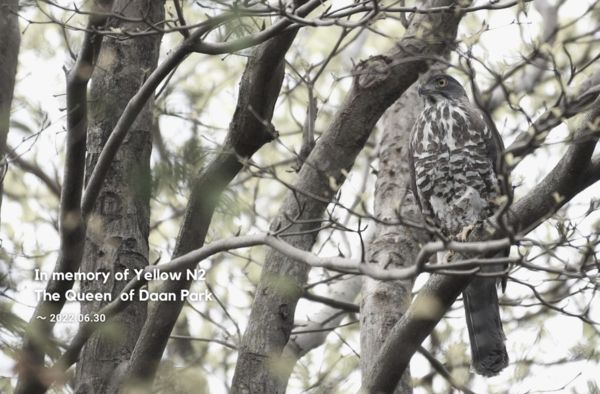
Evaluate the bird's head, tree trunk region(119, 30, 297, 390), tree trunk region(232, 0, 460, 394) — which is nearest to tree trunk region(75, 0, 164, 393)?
tree trunk region(119, 30, 297, 390)

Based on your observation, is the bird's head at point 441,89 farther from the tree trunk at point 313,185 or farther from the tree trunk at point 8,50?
the tree trunk at point 8,50

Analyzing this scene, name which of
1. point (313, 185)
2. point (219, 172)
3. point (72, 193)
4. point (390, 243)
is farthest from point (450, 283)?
point (390, 243)

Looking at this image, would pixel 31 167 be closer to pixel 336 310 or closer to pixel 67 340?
pixel 67 340

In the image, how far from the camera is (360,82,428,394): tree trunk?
4.81m

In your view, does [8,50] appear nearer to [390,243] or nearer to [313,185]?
[313,185]

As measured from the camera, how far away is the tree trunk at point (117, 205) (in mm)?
4086

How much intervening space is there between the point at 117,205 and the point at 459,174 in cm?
210

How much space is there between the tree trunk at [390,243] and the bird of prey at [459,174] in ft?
0.58

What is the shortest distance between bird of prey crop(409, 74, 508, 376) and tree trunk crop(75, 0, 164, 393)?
66.3 inches

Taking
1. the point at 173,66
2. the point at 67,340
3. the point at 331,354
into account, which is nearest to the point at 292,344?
the point at 331,354

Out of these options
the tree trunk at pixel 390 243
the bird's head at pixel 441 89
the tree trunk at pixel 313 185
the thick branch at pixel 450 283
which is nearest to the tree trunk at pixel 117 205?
the tree trunk at pixel 313 185

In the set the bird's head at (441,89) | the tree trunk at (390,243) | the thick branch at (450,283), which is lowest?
the thick branch at (450,283)

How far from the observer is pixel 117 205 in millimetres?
4363

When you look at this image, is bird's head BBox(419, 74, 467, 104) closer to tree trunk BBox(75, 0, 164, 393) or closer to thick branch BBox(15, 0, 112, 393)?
tree trunk BBox(75, 0, 164, 393)
